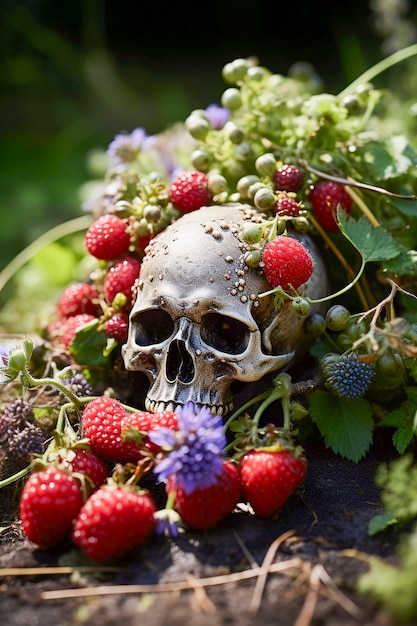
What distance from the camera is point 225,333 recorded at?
6.25ft

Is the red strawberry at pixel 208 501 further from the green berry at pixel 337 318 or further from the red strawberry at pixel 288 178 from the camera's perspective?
the red strawberry at pixel 288 178

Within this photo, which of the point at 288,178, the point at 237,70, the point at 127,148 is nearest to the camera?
the point at 288,178

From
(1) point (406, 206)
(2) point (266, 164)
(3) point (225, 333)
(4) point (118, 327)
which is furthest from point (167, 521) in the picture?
(1) point (406, 206)

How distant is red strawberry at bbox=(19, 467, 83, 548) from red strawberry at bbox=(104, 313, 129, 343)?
552 millimetres

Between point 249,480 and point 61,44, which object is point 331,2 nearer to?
point 61,44

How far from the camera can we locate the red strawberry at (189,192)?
6.85 ft

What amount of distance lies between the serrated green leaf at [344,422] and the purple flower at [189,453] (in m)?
0.44

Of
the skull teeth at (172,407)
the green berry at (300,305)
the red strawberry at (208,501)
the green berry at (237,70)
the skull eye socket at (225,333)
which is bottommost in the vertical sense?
the red strawberry at (208,501)

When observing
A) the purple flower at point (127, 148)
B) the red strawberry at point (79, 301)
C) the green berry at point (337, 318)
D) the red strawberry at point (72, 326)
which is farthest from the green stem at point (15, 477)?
the purple flower at point (127, 148)

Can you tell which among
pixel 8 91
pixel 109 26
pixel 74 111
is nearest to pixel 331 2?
pixel 109 26

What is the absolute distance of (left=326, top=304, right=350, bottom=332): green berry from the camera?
190 centimetres

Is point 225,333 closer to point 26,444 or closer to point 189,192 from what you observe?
point 189,192

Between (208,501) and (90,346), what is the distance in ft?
2.45

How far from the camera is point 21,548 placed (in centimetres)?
168
